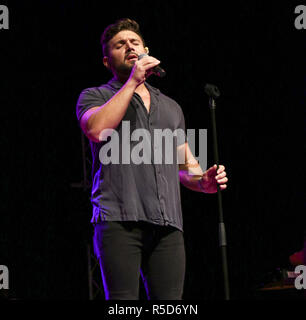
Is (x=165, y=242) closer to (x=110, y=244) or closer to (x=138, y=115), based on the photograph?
(x=110, y=244)

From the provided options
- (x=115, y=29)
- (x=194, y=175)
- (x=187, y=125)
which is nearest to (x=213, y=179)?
(x=194, y=175)

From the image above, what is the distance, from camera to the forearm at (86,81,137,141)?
1.77 metres

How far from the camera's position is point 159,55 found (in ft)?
14.3

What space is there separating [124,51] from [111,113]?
416 mm

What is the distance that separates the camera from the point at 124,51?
2.06 m

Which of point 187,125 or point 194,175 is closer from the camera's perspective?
point 194,175

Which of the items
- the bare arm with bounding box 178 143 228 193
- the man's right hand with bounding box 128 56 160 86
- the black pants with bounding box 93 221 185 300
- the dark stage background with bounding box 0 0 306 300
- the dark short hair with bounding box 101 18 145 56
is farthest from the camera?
the dark stage background with bounding box 0 0 306 300

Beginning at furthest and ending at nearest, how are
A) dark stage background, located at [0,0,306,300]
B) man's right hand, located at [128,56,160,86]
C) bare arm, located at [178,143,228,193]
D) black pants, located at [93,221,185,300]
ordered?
dark stage background, located at [0,0,306,300] < bare arm, located at [178,143,228,193] < man's right hand, located at [128,56,160,86] < black pants, located at [93,221,185,300]

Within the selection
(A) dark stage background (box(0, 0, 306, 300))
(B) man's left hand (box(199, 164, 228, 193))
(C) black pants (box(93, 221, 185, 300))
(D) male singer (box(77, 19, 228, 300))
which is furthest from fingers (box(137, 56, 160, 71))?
(A) dark stage background (box(0, 0, 306, 300))

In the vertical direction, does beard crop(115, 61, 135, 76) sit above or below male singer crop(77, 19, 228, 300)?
above

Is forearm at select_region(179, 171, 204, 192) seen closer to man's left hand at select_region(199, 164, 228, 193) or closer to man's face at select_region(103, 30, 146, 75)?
man's left hand at select_region(199, 164, 228, 193)

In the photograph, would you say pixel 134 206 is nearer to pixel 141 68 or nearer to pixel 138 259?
pixel 138 259

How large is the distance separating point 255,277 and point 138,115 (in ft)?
9.66

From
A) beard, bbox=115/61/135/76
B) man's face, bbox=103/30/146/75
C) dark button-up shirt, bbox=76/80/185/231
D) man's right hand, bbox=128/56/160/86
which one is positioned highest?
man's face, bbox=103/30/146/75
